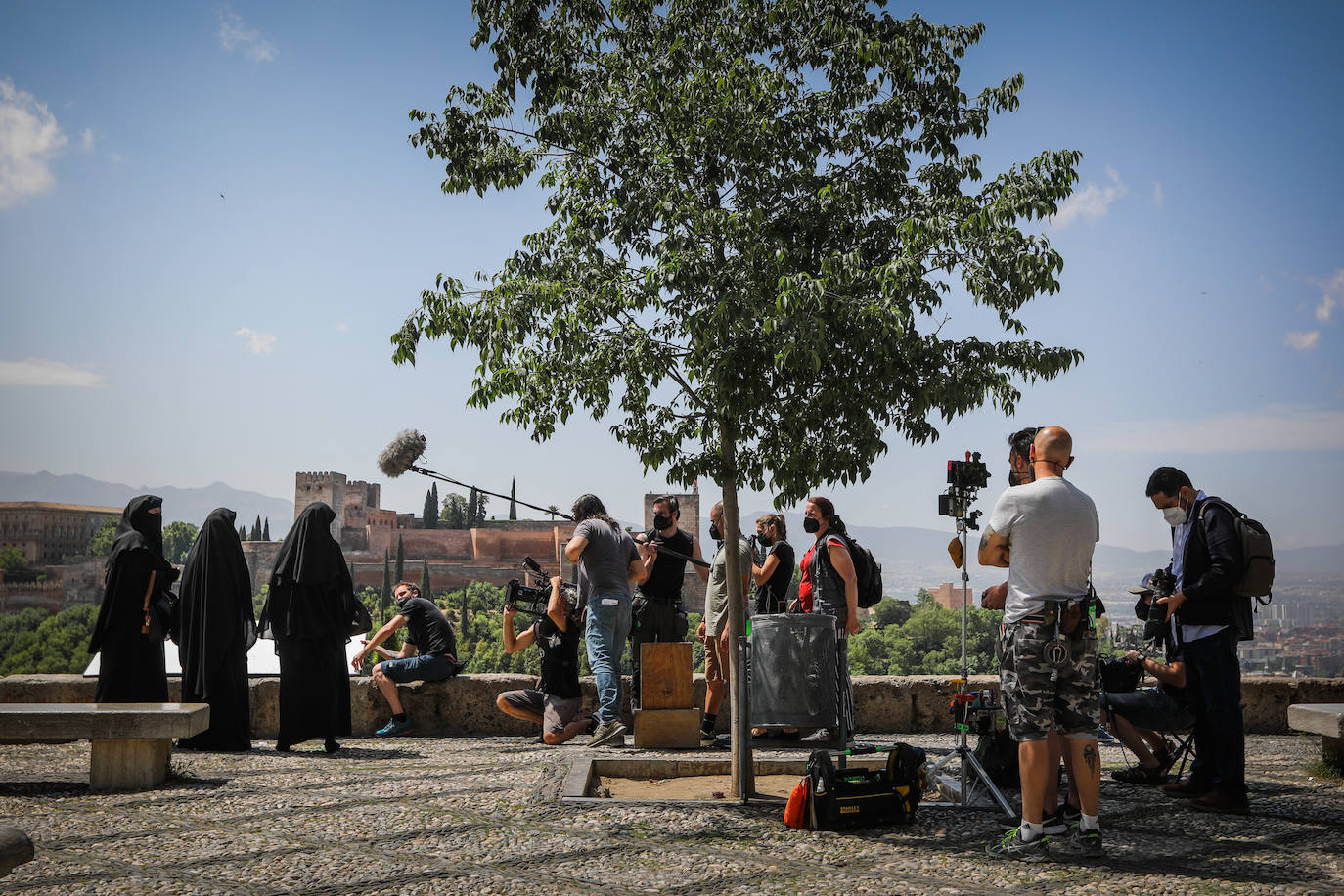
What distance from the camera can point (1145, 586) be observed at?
5.50 m

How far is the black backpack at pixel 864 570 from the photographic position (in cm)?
659

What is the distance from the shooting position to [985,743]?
515cm

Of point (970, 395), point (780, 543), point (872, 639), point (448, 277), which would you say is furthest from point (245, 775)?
point (872, 639)

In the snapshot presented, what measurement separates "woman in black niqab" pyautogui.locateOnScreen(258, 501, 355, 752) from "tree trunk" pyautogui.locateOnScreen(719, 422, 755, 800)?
2.98 meters

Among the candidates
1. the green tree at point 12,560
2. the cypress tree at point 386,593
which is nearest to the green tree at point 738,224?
the cypress tree at point 386,593

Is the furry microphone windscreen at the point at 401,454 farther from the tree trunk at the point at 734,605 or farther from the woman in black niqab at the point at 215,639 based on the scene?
the tree trunk at the point at 734,605

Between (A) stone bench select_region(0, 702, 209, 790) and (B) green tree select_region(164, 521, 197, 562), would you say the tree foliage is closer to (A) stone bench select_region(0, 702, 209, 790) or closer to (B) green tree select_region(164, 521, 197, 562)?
(A) stone bench select_region(0, 702, 209, 790)

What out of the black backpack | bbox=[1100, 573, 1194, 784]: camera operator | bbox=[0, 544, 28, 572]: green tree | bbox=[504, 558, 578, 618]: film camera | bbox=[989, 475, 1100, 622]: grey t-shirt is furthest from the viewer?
bbox=[0, 544, 28, 572]: green tree

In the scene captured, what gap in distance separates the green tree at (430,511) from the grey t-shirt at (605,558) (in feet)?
329

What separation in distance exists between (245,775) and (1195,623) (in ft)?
16.4

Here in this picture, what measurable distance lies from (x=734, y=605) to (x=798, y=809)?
107 cm

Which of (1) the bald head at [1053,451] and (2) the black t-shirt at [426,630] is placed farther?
(2) the black t-shirt at [426,630]

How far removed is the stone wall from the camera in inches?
314

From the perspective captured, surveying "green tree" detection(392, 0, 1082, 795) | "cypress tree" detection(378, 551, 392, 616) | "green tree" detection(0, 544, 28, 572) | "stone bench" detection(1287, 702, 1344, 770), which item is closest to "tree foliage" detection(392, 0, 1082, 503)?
"green tree" detection(392, 0, 1082, 795)
